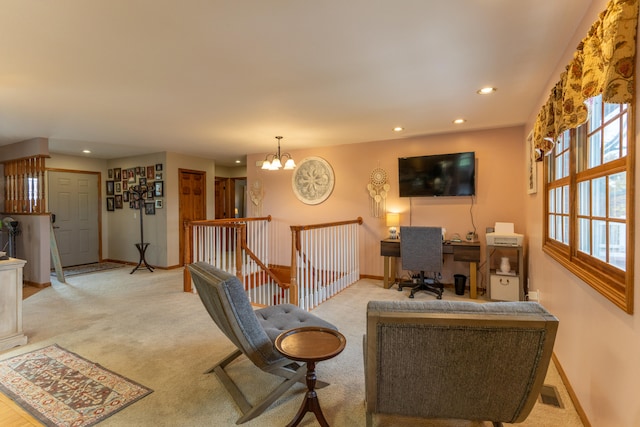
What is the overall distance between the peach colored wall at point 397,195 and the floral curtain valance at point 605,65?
2720 millimetres

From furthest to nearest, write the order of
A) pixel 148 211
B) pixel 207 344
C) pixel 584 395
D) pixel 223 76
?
1. pixel 148 211
2. pixel 207 344
3. pixel 223 76
4. pixel 584 395

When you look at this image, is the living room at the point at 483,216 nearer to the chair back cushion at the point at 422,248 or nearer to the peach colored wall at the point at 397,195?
the peach colored wall at the point at 397,195

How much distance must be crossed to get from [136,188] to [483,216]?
6.41m

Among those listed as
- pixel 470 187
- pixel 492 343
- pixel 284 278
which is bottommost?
pixel 284 278

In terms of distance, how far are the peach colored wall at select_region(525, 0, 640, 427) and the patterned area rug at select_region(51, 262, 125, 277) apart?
6.98 meters

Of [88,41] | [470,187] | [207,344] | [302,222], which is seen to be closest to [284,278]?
[302,222]

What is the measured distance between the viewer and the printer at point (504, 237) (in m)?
3.77

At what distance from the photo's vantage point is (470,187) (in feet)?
14.5

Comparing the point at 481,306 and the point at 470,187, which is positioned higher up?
the point at 470,187

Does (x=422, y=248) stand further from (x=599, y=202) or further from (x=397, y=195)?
(x=599, y=202)

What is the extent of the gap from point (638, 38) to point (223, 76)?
2469mm

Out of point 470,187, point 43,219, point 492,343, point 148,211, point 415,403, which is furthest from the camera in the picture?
point 148,211

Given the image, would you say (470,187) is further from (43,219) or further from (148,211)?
(43,219)

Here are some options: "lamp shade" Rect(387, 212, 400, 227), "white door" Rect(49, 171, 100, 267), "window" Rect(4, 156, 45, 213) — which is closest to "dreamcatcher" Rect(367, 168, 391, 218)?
"lamp shade" Rect(387, 212, 400, 227)
